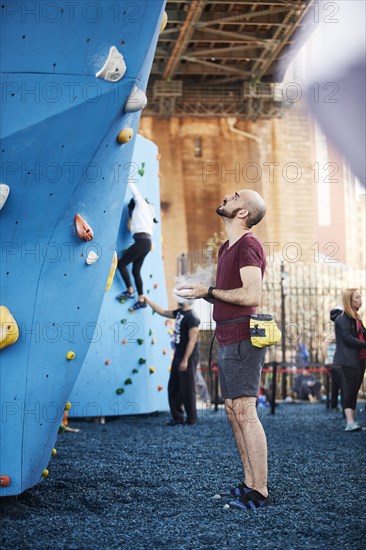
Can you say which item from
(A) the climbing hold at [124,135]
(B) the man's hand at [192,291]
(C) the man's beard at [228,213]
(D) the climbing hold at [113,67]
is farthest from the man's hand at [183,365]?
(D) the climbing hold at [113,67]

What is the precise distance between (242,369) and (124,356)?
690 centimetres

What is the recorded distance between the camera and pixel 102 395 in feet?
37.5

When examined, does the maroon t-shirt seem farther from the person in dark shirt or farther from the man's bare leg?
the person in dark shirt

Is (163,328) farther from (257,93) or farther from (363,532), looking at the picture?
(257,93)

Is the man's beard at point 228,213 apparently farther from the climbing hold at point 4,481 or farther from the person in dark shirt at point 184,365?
the person in dark shirt at point 184,365

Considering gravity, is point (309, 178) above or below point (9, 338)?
above

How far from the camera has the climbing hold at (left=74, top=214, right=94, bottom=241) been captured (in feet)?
15.9

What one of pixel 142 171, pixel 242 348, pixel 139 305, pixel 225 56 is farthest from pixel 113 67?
pixel 225 56

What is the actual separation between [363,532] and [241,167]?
27508 millimetres

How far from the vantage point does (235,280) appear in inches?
196

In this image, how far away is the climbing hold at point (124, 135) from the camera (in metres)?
4.81

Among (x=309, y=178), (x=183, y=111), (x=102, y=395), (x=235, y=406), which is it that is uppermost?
(x=183, y=111)

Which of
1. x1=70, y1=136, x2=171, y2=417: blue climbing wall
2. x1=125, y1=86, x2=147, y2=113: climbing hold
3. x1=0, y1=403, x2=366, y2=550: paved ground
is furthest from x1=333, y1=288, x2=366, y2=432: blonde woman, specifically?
x1=125, y1=86, x2=147, y2=113: climbing hold

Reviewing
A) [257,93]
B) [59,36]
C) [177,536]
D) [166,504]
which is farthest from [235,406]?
[257,93]
